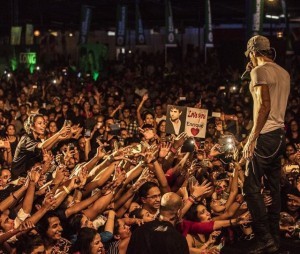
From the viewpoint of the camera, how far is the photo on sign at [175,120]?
37.7ft

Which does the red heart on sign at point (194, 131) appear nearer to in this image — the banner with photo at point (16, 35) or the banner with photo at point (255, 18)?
the banner with photo at point (255, 18)

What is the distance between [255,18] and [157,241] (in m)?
11.9

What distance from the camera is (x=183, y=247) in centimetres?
553

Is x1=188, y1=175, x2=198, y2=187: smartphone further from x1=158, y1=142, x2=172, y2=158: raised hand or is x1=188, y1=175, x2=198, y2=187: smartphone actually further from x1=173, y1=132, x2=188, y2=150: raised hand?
x1=173, y1=132, x2=188, y2=150: raised hand

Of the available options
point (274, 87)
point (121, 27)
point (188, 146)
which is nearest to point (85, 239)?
point (274, 87)

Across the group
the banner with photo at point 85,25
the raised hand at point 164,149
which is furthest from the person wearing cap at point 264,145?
the banner with photo at point 85,25

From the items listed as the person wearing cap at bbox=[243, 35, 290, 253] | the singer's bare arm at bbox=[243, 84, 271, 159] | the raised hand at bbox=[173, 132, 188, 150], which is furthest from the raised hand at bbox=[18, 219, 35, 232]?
the raised hand at bbox=[173, 132, 188, 150]

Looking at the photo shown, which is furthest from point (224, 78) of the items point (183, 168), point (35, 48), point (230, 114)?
point (183, 168)

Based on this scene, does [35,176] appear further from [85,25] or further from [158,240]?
[85,25]

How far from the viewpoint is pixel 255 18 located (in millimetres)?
16812

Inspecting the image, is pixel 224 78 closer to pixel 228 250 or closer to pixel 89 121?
pixel 89 121

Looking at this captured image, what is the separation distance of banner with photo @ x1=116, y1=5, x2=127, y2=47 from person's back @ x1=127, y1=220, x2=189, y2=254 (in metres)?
23.7

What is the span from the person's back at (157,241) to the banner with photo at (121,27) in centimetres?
2369

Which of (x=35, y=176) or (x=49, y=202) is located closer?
(x=49, y=202)
